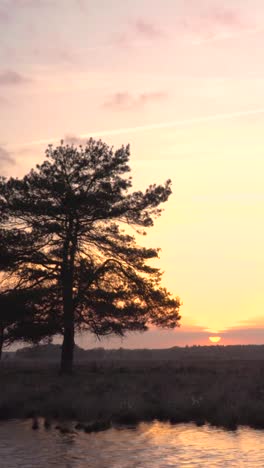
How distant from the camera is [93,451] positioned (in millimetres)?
14875

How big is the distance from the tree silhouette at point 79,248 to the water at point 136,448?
51.7ft

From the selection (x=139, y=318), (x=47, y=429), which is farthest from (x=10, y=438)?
(x=139, y=318)

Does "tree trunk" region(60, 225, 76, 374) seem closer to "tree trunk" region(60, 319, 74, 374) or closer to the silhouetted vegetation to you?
A: "tree trunk" region(60, 319, 74, 374)

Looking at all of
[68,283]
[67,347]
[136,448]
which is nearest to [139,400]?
[136,448]

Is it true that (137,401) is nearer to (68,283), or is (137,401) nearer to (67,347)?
(68,283)

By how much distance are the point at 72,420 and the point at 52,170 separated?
56.3 feet

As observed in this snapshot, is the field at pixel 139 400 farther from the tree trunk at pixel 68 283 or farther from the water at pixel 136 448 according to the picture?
the tree trunk at pixel 68 283

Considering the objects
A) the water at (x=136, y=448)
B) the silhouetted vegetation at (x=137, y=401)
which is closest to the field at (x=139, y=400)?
the silhouetted vegetation at (x=137, y=401)

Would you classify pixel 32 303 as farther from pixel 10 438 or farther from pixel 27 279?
pixel 10 438

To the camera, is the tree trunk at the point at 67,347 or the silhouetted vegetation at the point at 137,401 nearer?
the silhouetted vegetation at the point at 137,401

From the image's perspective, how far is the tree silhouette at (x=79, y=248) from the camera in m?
34.3

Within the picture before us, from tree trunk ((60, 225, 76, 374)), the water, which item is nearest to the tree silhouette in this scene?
tree trunk ((60, 225, 76, 374))

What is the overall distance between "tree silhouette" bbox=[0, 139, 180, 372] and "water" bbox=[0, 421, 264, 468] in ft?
51.7

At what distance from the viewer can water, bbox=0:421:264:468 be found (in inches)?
528
